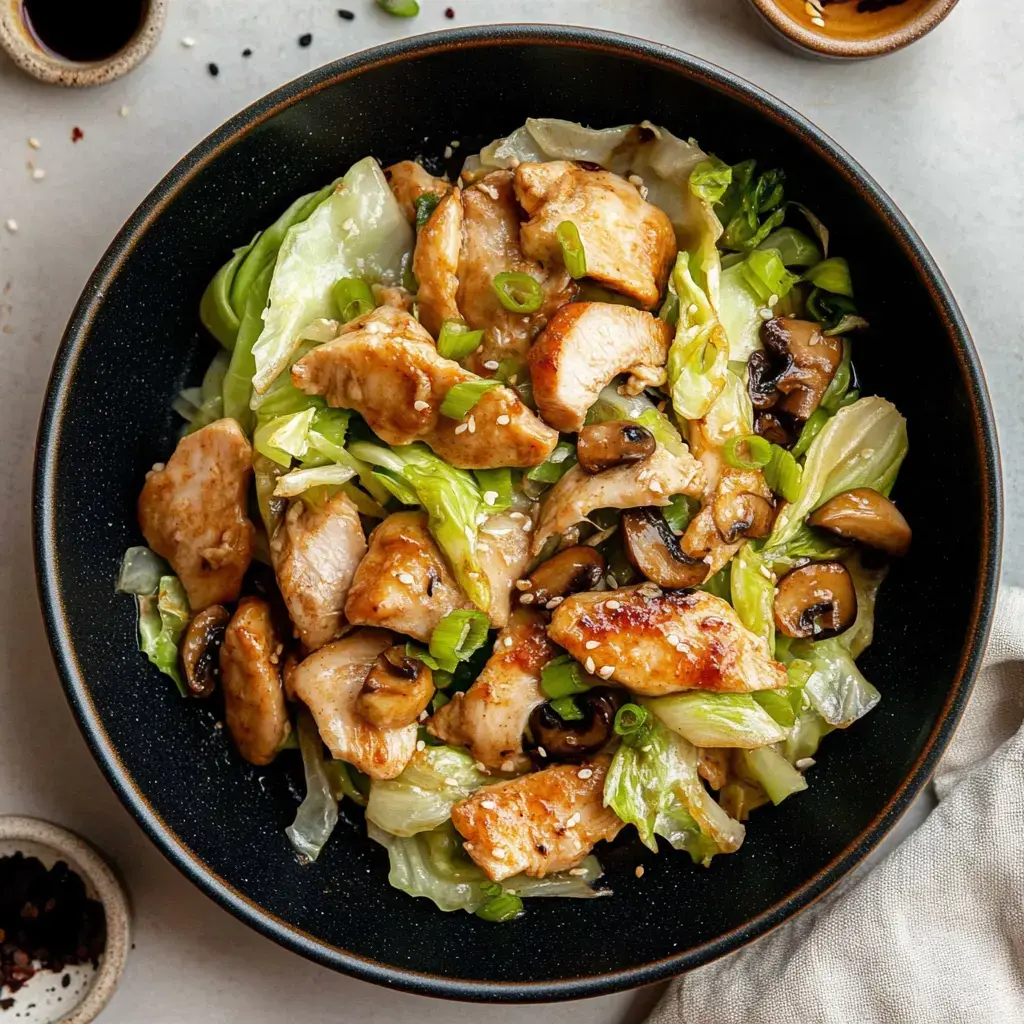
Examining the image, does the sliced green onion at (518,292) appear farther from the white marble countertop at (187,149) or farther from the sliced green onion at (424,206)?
the white marble countertop at (187,149)

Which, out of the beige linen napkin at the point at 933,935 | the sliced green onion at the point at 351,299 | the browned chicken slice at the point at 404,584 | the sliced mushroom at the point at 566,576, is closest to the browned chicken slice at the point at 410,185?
the sliced green onion at the point at 351,299

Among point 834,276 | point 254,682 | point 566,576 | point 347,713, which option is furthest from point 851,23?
point 254,682

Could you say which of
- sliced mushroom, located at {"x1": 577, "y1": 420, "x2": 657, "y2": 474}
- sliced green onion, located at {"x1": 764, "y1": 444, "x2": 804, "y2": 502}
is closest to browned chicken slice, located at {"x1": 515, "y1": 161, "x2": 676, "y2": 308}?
sliced mushroom, located at {"x1": 577, "y1": 420, "x2": 657, "y2": 474}

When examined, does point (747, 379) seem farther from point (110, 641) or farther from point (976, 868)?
point (110, 641)

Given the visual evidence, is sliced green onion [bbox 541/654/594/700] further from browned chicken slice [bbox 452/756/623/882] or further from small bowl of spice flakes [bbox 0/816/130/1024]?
small bowl of spice flakes [bbox 0/816/130/1024]

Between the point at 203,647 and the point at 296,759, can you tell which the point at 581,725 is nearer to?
the point at 296,759
